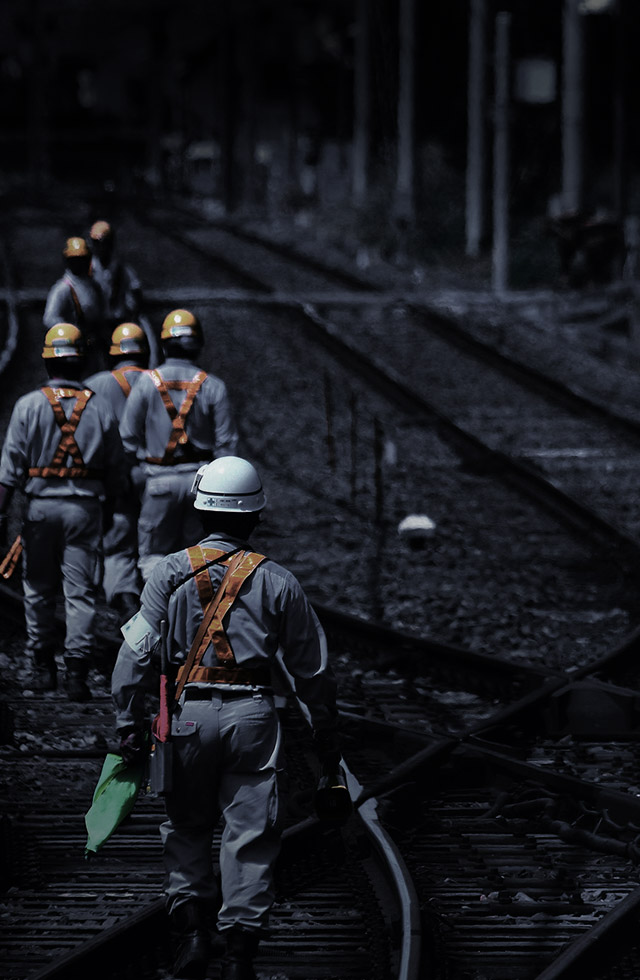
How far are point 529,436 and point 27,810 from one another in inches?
476

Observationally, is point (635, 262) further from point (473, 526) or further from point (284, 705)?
point (284, 705)

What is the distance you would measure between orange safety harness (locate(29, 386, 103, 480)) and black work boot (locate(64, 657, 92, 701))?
1036 mm

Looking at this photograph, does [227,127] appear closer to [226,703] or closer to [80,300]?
[80,300]

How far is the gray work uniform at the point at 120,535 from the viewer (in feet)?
33.3

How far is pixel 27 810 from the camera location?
24.7 ft

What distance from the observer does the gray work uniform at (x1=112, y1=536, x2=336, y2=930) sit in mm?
5422

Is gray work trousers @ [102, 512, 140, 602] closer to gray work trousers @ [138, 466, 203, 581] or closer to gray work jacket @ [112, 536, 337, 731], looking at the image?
gray work trousers @ [138, 466, 203, 581]

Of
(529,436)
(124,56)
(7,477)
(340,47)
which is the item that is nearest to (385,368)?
(529,436)

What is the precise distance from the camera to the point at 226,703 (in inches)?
215

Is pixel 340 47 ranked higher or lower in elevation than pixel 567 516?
higher

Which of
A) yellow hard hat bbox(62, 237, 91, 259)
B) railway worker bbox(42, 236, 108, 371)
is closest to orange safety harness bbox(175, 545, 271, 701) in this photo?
railway worker bbox(42, 236, 108, 371)

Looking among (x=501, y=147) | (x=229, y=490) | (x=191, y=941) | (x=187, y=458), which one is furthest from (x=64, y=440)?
(x=501, y=147)

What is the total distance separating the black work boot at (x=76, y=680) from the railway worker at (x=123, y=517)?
0.81 m

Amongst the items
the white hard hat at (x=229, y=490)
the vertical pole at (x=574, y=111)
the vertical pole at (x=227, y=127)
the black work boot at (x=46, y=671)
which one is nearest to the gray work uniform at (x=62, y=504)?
the black work boot at (x=46, y=671)
